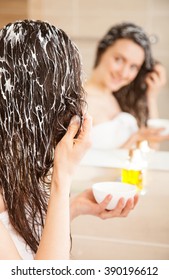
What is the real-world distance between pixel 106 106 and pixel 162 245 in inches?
24.6

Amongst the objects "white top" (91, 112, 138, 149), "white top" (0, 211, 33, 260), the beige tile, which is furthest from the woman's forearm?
the beige tile

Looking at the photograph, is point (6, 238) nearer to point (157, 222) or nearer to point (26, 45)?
point (26, 45)

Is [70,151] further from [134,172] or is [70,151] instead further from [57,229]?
[134,172]

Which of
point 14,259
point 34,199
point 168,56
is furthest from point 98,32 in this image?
point 14,259

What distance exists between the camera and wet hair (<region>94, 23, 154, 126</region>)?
4.94ft

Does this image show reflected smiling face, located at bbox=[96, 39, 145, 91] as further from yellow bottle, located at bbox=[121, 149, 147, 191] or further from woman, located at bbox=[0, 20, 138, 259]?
woman, located at bbox=[0, 20, 138, 259]

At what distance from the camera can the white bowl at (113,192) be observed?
82cm

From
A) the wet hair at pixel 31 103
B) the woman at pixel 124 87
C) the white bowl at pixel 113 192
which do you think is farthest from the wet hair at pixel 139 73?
the wet hair at pixel 31 103

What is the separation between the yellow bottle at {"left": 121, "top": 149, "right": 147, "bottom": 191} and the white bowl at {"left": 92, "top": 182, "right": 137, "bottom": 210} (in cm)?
21

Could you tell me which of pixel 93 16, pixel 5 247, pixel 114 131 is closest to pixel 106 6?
pixel 93 16

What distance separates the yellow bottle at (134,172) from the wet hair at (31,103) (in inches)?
15.5

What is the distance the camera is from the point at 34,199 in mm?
785

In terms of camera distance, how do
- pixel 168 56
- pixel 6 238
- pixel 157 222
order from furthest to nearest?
1. pixel 168 56
2. pixel 157 222
3. pixel 6 238

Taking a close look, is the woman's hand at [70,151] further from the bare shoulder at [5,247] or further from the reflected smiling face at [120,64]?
the reflected smiling face at [120,64]
